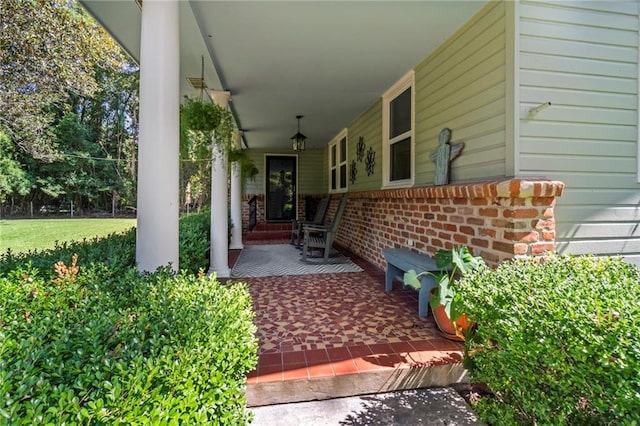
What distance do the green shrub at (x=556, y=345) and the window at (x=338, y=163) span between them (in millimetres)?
5508

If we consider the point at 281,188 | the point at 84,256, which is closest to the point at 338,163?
the point at 281,188

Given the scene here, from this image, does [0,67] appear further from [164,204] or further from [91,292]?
[91,292]

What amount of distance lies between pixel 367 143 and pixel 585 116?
3.37 metres

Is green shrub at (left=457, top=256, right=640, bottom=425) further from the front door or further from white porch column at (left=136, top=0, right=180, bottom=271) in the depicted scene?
the front door

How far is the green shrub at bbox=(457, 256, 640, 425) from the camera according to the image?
108 cm

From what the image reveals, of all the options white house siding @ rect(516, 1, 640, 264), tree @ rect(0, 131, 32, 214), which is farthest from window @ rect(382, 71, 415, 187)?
tree @ rect(0, 131, 32, 214)

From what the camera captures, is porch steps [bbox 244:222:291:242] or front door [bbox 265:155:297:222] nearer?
porch steps [bbox 244:222:291:242]

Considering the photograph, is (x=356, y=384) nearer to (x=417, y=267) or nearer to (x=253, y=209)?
(x=417, y=267)

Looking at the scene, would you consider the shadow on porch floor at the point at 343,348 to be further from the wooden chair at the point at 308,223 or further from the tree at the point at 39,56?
the tree at the point at 39,56

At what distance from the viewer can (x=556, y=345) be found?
1.22 metres

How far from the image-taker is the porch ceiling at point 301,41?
2570 mm

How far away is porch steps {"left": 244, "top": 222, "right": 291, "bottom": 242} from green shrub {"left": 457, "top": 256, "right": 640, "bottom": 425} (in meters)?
6.38

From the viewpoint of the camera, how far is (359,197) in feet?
18.1

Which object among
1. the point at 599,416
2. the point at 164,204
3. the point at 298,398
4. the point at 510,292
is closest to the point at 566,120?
the point at 510,292
